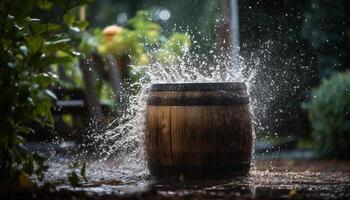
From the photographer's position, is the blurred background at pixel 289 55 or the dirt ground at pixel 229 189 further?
the blurred background at pixel 289 55

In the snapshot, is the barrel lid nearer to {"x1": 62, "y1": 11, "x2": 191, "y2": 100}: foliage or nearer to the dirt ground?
the dirt ground

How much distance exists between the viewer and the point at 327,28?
29.8 ft

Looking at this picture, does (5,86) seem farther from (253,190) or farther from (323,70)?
(323,70)

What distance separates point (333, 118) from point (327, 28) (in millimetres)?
1959

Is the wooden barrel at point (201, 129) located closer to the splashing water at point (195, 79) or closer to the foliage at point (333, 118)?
the splashing water at point (195, 79)

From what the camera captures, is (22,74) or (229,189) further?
(229,189)

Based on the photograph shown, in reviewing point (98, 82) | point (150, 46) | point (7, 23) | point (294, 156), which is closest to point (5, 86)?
point (7, 23)

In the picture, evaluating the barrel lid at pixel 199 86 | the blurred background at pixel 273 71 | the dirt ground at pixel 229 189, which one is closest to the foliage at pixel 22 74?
the dirt ground at pixel 229 189

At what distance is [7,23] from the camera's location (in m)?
3.44

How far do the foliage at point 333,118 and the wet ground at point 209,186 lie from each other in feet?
9.18

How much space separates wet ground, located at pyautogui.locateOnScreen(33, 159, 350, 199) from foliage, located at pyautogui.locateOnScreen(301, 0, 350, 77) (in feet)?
14.6

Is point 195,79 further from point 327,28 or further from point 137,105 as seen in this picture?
point 327,28

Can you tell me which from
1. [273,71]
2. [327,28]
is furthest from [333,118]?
[327,28]

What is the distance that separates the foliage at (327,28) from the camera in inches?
353
